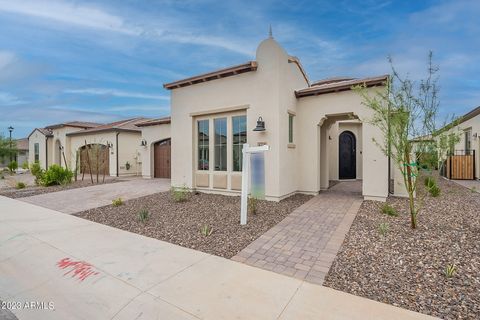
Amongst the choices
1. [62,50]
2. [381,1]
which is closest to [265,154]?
[381,1]

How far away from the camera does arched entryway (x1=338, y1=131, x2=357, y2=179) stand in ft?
45.0

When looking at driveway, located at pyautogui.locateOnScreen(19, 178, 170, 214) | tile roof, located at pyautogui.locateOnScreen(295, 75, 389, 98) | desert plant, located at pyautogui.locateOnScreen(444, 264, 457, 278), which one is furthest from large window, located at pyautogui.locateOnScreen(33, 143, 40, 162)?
desert plant, located at pyautogui.locateOnScreen(444, 264, 457, 278)

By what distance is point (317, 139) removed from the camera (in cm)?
907

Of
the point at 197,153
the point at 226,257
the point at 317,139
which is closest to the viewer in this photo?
the point at 226,257

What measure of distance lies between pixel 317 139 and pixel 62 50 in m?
11.3

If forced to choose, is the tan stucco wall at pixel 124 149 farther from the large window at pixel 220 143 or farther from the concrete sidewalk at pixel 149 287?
the concrete sidewalk at pixel 149 287

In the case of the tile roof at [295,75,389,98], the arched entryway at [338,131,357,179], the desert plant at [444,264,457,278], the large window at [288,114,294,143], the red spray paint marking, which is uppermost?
the tile roof at [295,75,389,98]

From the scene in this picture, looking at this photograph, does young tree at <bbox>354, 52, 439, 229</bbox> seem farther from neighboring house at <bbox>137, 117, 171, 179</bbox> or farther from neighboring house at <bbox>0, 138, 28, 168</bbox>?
neighboring house at <bbox>0, 138, 28, 168</bbox>

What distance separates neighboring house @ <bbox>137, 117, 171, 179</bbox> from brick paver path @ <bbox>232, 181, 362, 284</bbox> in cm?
1116

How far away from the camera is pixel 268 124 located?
26.8 ft

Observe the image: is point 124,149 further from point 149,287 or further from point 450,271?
point 450,271

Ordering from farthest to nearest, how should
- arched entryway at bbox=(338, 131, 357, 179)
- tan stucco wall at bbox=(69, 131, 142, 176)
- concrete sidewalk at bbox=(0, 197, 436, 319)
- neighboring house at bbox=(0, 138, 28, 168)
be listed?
1. neighboring house at bbox=(0, 138, 28, 168)
2. tan stucco wall at bbox=(69, 131, 142, 176)
3. arched entryway at bbox=(338, 131, 357, 179)
4. concrete sidewalk at bbox=(0, 197, 436, 319)

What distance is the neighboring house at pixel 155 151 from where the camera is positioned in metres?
15.9

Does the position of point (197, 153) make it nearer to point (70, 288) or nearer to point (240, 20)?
point (240, 20)
